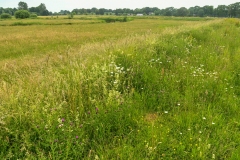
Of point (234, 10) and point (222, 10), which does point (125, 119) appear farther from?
point (222, 10)

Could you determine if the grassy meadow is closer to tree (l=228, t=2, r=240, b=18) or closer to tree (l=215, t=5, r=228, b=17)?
tree (l=228, t=2, r=240, b=18)

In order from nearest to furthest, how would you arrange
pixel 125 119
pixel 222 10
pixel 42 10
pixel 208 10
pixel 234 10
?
pixel 125 119 → pixel 234 10 → pixel 222 10 → pixel 208 10 → pixel 42 10

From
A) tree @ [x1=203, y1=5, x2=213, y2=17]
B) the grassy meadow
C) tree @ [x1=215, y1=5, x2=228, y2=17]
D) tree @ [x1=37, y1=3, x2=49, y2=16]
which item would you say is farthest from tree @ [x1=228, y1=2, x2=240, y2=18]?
the grassy meadow

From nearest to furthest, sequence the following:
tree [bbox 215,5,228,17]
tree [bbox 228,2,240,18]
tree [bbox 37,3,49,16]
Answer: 1. tree [bbox 228,2,240,18]
2. tree [bbox 215,5,228,17]
3. tree [bbox 37,3,49,16]

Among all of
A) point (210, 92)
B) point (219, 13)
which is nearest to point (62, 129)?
point (210, 92)

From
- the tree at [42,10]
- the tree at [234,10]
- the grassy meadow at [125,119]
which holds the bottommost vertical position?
the grassy meadow at [125,119]

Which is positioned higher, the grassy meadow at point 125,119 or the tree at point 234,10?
the tree at point 234,10

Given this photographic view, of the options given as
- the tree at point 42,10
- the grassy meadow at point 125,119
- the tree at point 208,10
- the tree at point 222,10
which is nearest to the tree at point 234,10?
the tree at point 222,10

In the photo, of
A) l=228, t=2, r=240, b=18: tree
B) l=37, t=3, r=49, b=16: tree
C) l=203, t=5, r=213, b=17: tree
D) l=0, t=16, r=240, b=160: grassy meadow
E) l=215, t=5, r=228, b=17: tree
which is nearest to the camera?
l=0, t=16, r=240, b=160: grassy meadow

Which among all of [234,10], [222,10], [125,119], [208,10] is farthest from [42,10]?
[125,119]

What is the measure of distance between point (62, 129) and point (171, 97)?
8.39 ft

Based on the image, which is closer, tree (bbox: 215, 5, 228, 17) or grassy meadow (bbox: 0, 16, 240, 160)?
grassy meadow (bbox: 0, 16, 240, 160)

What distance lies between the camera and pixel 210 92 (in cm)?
456

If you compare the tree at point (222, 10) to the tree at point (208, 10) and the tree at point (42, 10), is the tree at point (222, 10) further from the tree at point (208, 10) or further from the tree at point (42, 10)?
the tree at point (42, 10)
